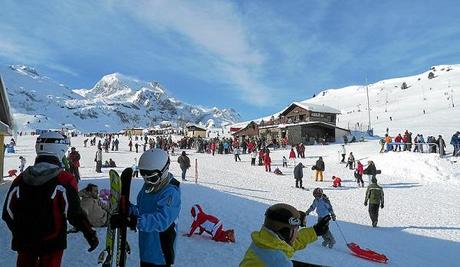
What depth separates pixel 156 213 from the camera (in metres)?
3.56

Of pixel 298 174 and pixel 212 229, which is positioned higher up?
pixel 298 174

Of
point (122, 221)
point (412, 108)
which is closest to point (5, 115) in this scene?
point (122, 221)

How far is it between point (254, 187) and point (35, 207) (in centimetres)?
1634

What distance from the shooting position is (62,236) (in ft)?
11.8

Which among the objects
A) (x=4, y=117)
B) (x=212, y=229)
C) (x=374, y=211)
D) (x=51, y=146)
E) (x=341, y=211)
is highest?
(x=4, y=117)

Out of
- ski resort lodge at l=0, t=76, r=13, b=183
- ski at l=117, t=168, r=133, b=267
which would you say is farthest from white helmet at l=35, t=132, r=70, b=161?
ski resort lodge at l=0, t=76, r=13, b=183

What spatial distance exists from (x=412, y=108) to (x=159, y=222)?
251ft

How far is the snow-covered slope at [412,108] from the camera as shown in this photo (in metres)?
49.0

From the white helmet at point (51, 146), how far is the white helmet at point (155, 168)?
0.88 meters

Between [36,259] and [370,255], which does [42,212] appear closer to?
[36,259]

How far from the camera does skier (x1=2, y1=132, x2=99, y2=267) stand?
3434mm

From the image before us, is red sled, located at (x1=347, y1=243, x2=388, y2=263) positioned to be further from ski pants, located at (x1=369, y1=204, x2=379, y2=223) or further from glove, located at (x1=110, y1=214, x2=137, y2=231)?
glove, located at (x1=110, y1=214, x2=137, y2=231)

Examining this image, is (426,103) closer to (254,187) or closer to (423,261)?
(254,187)

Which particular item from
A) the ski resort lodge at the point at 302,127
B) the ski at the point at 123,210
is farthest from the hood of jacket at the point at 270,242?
the ski resort lodge at the point at 302,127
